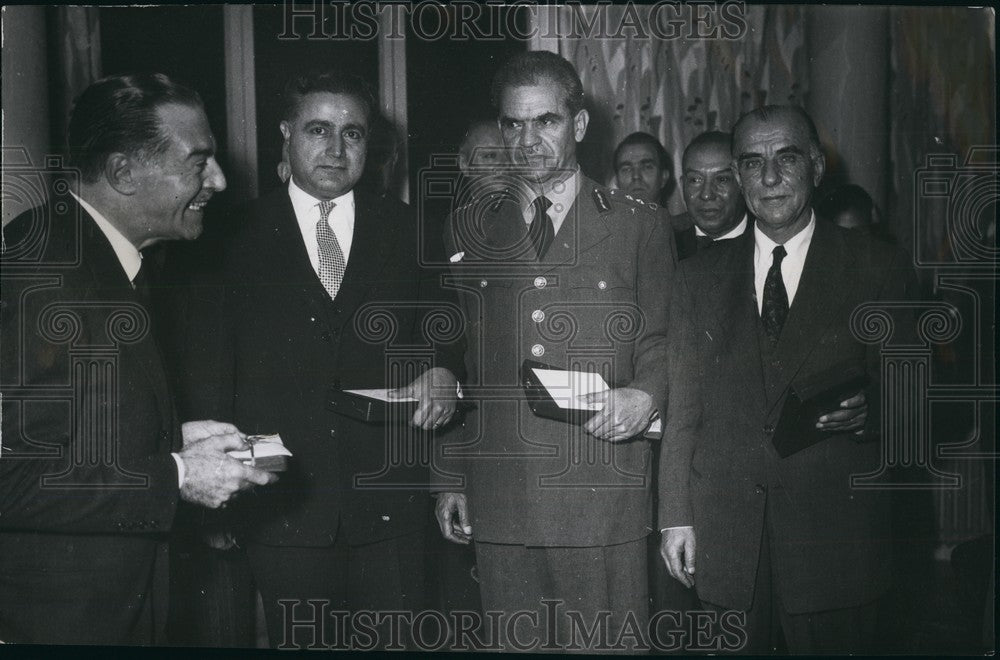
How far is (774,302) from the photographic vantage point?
103 inches

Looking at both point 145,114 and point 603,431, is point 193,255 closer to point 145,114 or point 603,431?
point 145,114

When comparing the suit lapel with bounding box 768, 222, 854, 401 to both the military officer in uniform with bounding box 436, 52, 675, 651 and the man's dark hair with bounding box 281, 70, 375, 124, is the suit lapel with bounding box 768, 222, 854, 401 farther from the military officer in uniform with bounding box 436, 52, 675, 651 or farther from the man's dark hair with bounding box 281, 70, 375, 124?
the man's dark hair with bounding box 281, 70, 375, 124

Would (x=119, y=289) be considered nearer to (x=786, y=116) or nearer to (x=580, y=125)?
(x=580, y=125)

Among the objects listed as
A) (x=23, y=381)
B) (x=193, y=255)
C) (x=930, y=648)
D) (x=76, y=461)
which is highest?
(x=193, y=255)

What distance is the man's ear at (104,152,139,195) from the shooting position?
263 centimetres

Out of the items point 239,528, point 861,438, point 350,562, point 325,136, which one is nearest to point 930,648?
point 861,438

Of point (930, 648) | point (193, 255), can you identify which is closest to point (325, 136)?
point (193, 255)

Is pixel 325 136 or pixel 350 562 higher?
pixel 325 136

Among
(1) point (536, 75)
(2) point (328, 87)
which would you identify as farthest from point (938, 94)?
(2) point (328, 87)

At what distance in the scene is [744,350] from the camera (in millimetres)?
2598

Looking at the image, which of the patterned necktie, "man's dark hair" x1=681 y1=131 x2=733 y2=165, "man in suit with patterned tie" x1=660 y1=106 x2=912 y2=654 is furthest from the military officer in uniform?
the patterned necktie

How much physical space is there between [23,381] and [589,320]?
156 cm

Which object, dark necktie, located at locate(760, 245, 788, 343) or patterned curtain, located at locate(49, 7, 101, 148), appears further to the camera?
patterned curtain, located at locate(49, 7, 101, 148)

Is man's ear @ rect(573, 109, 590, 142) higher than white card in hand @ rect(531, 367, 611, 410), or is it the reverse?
man's ear @ rect(573, 109, 590, 142)
